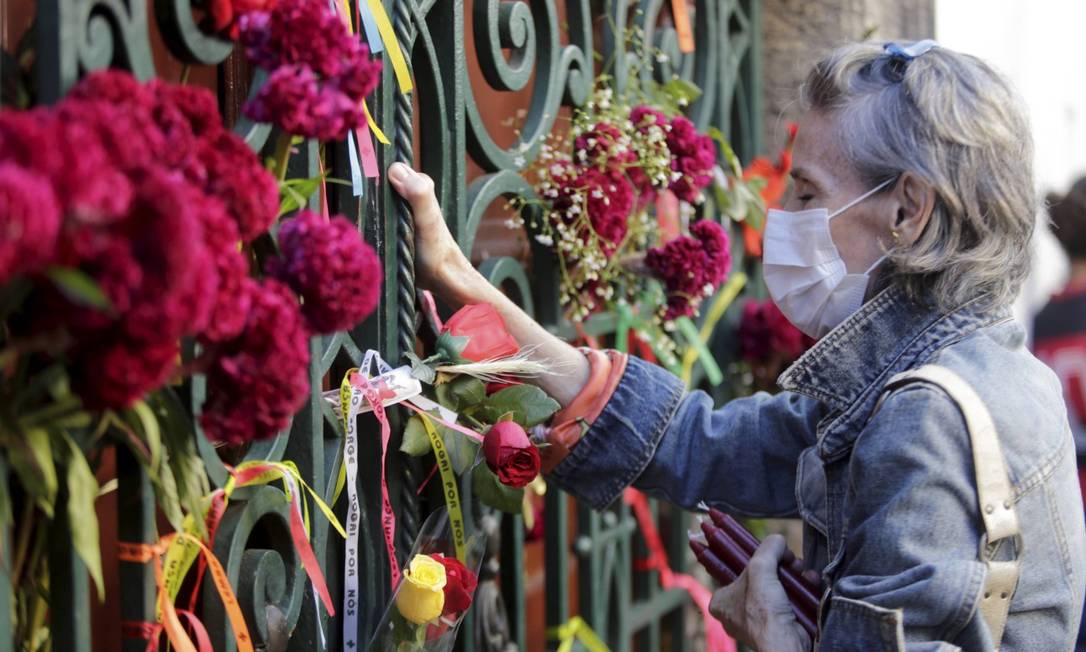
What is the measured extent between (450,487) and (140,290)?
0.86 metres

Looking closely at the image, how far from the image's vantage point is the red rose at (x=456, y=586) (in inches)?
60.3

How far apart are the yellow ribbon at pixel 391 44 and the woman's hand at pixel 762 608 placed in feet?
2.74

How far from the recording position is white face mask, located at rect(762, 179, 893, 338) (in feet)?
5.56

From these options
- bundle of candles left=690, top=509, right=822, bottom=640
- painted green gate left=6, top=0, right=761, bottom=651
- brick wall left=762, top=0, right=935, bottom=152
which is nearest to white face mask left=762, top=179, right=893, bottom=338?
bundle of candles left=690, top=509, right=822, bottom=640

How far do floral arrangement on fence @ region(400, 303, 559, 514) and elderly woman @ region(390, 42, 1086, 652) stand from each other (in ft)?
0.27

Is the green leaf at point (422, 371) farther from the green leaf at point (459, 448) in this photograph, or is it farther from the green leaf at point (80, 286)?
the green leaf at point (80, 286)

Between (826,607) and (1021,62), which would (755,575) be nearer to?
(826,607)

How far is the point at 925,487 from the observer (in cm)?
139

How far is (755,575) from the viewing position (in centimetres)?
164

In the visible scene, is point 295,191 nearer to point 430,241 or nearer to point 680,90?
point 430,241

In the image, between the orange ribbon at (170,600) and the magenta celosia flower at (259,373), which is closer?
the magenta celosia flower at (259,373)

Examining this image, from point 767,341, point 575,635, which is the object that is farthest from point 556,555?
point 767,341

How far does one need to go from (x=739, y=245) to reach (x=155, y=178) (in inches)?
82.3

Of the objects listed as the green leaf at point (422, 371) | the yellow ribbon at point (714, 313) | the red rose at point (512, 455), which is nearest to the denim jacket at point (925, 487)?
the red rose at point (512, 455)
